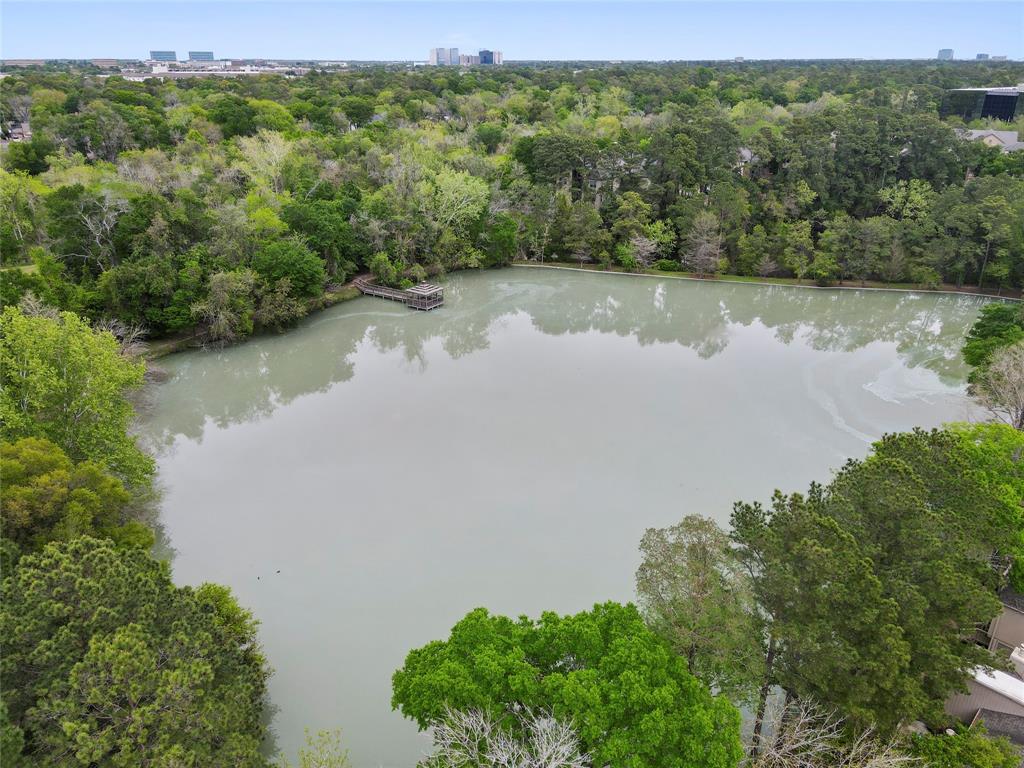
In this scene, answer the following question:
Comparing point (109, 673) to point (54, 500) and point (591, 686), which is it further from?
point (591, 686)

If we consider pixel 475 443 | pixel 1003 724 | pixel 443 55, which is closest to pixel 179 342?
pixel 475 443

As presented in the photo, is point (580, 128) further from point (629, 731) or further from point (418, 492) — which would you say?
point (629, 731)

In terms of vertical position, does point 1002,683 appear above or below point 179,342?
below

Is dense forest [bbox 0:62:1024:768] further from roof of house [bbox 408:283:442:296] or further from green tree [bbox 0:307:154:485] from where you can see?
roof of house [bbox 408:283:442:296]

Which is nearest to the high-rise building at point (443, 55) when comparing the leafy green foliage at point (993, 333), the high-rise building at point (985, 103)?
the high-rise building at point (985, 103)

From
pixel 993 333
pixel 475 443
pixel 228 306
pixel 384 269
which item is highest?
pixel 384 269

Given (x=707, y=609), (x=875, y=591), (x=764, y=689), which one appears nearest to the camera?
(x=875, y=591)
